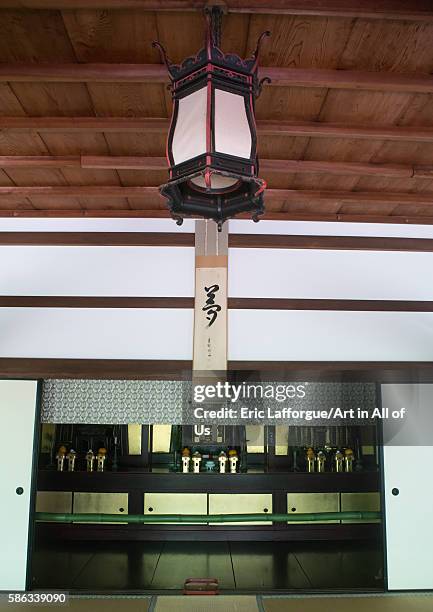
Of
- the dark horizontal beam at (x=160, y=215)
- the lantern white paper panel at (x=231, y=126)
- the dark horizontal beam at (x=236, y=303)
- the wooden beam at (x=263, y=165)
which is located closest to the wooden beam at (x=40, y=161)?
the wooden beam at (x=263, y=165)

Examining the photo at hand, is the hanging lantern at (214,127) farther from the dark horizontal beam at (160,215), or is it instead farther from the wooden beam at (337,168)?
the dark horizontal beam at (160,215)

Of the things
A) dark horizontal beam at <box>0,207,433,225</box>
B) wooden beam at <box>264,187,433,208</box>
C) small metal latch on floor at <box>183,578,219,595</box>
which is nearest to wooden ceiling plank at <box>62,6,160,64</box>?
wooden beam at <box>264,187,433,208</box>

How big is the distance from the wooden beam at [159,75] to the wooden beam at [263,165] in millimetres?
882

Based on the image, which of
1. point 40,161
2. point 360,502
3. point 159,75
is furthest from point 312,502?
point 159,75

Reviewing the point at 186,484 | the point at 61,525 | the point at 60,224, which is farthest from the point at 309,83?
the point at 61,525

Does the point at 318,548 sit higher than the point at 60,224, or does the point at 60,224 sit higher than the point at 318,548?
the point at 60,224

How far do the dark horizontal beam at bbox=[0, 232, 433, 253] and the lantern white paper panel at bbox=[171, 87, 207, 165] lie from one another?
7.96ft

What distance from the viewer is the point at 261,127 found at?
297cm

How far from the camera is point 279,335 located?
4.22m

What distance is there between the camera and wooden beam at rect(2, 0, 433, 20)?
206 centimetres

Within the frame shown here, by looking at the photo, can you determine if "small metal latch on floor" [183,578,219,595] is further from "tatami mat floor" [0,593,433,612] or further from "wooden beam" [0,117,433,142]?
"wooden beam" [0,117,433,142]

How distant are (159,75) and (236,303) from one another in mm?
2043

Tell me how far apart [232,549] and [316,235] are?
11.0ft

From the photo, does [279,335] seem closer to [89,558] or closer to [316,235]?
[316,235]
